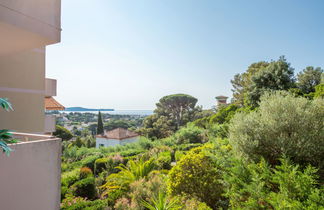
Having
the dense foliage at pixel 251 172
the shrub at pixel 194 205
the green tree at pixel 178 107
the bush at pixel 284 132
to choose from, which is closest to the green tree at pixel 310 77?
the green tree at pixel 178 107

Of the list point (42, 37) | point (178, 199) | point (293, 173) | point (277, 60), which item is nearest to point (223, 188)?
point (178, 199)

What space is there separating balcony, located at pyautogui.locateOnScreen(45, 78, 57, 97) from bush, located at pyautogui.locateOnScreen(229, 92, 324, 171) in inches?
258

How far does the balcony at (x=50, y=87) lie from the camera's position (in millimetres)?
7013

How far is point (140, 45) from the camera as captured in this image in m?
10.8

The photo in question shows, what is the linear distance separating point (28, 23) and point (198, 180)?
509 centimetres

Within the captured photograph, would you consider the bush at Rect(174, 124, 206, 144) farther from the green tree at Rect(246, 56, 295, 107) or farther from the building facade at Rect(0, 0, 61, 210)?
the building facade at Rect(0, 0, 61, 210)

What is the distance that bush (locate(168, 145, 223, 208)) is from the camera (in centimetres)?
498

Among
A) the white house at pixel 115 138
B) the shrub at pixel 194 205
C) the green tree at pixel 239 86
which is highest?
the green tree at pixel 239 86

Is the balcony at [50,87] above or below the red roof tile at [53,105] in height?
above

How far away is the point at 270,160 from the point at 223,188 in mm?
1330

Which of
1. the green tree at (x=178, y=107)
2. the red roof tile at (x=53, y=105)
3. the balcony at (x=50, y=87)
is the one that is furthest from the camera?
the green tree at (x=178, y=107)

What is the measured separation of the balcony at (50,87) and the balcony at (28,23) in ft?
9.73

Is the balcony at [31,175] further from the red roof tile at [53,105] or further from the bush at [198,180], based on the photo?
the red roof tile at [53,105]

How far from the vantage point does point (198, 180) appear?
507 cm
